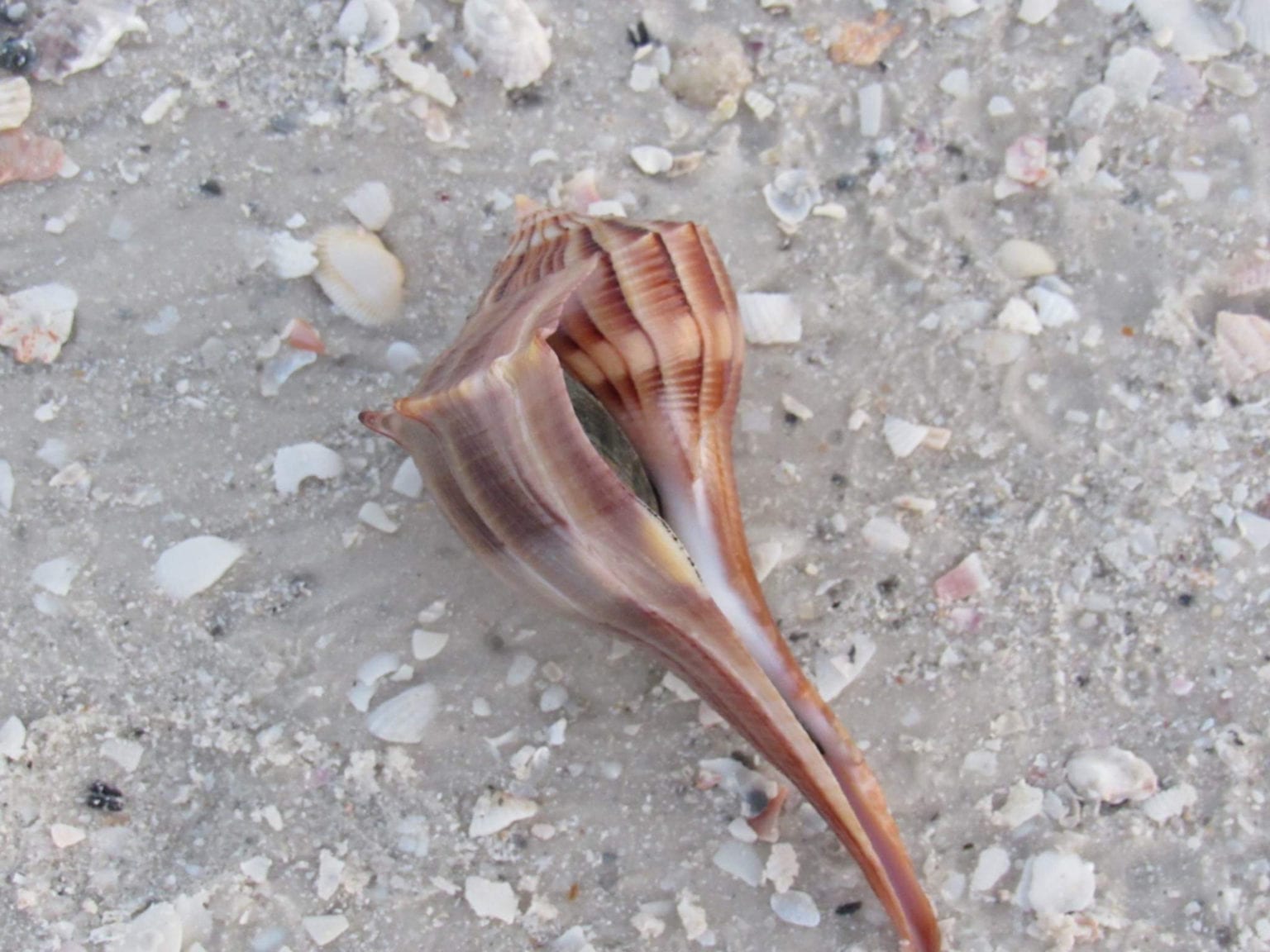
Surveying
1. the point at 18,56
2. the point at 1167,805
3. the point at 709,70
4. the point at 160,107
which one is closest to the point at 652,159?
the point at 709,70

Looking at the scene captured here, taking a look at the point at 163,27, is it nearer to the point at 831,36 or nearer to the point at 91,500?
the point at 91,500

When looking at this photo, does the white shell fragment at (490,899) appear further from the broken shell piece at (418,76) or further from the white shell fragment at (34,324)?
the broken shell piece at (418,76)

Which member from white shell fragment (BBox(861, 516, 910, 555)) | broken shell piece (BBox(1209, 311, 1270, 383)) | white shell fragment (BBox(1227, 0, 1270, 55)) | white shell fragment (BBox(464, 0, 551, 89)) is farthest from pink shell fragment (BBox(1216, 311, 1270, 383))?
white shell fragment (BBox(464, 0, 551, 89))

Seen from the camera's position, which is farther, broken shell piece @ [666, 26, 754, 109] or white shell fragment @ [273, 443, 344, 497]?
broken shell piece @ [666, 26, 754, 109]

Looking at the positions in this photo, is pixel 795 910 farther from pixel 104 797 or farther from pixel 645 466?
pixel 104 797

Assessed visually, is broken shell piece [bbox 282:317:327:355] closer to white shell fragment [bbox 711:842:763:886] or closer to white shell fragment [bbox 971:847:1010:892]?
white shell fragment [bbox 711:842:763:886]

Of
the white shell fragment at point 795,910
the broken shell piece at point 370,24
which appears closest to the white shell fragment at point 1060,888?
the white shell fragment at point 795,910
